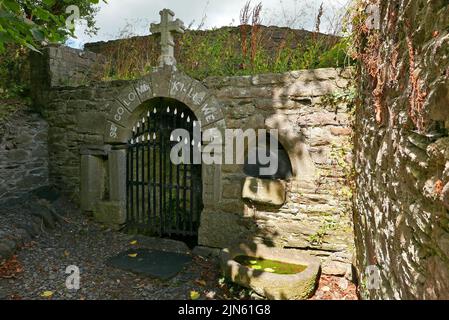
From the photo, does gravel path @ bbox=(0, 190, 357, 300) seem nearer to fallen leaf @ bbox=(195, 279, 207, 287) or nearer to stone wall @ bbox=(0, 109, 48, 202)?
fallen leaf @ bbox=(195, 279, 207, 287)

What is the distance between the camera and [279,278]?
3.02m

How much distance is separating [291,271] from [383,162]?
178 centimetres

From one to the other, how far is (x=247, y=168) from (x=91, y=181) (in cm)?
245

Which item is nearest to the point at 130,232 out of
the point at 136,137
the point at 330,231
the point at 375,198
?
the point at 136,137

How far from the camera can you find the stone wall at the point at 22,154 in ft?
15.7

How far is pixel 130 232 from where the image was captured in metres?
4.87

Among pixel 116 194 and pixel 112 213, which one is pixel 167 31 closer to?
pixel 116 194

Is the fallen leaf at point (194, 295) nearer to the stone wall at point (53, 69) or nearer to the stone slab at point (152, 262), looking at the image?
the stone slab at point (152, 262)

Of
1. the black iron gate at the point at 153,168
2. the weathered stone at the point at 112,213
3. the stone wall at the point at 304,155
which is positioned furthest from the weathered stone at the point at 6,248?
the stone wall at the point at 304,155

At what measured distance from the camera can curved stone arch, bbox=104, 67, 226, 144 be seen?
4.12 meters

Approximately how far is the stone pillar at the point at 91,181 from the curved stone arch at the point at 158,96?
0.41 m

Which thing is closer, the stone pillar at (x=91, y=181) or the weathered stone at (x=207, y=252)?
the weathered stone at (x=207, y=252)

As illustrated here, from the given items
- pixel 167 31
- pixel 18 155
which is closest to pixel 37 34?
pixel 167 31

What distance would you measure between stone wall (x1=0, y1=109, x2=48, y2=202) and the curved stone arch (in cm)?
134
